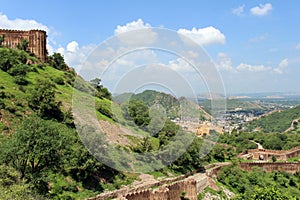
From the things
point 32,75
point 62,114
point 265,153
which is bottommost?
point 265,153

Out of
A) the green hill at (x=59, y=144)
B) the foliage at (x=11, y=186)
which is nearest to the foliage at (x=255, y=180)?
the green hill at (x=59, y=144)

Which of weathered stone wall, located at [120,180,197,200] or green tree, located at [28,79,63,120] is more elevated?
green tree, located at [28,79,63,120]

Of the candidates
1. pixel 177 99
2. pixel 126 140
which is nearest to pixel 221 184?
pixel 126 140

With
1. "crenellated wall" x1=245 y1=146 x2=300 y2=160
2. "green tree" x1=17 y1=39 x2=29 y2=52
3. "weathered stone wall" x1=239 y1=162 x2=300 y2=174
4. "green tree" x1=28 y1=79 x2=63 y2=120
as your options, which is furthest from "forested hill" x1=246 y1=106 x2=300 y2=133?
"green tree" x1=28 y1=79 x2=63 y2=120

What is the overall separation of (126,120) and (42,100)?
472 inches

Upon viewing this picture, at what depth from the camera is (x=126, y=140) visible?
33.1 metres

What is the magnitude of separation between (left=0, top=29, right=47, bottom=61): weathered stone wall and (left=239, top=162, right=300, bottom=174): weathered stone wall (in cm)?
4469

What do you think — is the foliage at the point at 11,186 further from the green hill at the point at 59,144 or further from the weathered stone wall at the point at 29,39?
the weathered stone wall at the point at 29,39

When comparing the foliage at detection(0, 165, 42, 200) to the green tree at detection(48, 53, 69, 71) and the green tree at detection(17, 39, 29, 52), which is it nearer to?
the green tree at detection(17, 39, 29, 52)

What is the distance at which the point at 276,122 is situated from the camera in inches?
4710

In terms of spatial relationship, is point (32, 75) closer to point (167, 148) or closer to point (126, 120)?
point (126, 120)

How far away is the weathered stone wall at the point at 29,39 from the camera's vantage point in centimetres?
6206

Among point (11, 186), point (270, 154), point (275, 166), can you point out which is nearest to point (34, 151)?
point (11, 186)

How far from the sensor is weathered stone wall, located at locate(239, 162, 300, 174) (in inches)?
1411
